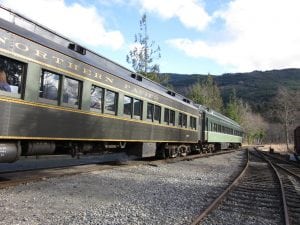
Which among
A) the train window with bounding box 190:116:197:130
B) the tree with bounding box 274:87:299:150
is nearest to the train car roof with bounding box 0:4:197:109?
the train window with bounding box 190:116:197:130

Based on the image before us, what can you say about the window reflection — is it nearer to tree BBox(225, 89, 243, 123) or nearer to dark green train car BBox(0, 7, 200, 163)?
dark green train car BBox(0, 7, 200, 163)

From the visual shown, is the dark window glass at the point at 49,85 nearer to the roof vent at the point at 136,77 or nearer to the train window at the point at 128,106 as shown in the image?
the train window at the point at 128,106

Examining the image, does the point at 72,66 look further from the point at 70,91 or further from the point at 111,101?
the point at 111,101

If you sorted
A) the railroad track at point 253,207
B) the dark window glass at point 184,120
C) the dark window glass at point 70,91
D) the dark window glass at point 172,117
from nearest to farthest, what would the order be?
1. the railroad track at point 253,207
2. the dark window glass at point 70,91
3. the dark window glass at point 172,117
4. the dark window glass at point 184,120

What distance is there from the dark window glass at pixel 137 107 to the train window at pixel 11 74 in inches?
235

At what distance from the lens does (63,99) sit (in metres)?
9.54

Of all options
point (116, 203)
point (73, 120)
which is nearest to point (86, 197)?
point (116, 203)

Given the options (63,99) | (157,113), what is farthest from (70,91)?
(157,113)

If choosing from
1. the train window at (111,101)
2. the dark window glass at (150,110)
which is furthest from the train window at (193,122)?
the train window at (111,101)

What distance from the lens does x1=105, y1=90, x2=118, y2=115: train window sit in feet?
38.4

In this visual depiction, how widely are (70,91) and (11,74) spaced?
2026 mm

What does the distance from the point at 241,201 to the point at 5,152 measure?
5160 millimetres

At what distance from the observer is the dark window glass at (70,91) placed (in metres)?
9.60

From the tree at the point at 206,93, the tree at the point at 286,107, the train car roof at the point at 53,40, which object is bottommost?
the train car roof at the point at 53,40
